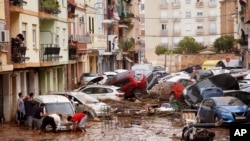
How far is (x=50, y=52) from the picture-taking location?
3862 centimetres

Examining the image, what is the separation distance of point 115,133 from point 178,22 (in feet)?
310

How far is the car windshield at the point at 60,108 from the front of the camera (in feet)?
91.5

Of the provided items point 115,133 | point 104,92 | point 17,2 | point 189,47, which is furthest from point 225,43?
point 115,133

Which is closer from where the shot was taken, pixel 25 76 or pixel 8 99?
pixel 8 99

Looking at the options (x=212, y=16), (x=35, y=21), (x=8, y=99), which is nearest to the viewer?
(x=8, y=99)

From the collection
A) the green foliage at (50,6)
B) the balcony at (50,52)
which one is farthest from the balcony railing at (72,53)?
the green foliage at (50,6)

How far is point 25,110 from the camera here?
29.4 m

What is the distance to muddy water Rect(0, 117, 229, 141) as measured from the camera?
25.1 meters

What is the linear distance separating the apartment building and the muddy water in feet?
289

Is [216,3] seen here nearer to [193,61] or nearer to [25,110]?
[193,61]

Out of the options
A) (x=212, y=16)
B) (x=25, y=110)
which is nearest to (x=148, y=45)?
(x=212, y=16)

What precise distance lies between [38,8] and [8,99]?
666 cm

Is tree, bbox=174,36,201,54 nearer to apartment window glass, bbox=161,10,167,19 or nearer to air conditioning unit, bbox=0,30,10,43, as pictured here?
apartment window glass, bbox=161,10,167,19

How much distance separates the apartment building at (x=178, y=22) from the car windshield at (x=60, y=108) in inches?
3560
